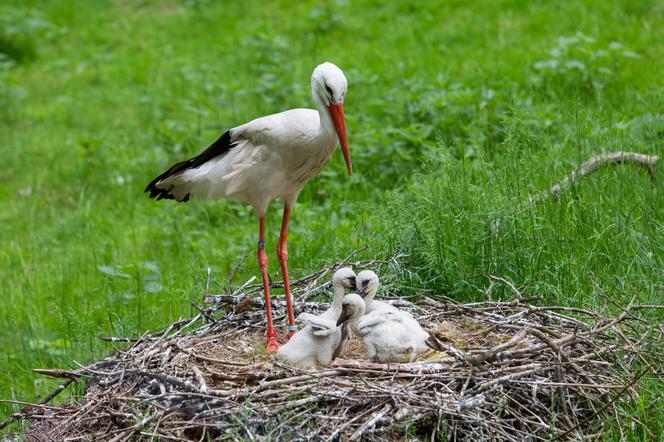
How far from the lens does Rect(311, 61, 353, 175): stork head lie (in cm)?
517

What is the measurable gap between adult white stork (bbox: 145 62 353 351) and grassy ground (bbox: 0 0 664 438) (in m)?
1.01

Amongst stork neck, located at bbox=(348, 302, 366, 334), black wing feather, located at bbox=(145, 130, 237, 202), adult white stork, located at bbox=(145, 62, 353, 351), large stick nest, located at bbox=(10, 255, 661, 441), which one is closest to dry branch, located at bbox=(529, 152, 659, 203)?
large stick nest, located at bbox=(10, 255, 661, 441)

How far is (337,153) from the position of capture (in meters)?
9.02

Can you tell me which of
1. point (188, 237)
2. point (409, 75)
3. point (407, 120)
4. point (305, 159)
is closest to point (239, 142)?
point (305, 159)

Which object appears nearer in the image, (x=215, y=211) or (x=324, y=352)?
(x=324, y=352)

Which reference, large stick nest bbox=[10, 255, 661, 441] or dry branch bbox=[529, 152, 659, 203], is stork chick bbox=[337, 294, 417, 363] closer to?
large stick nest bbox=[10, 255, 661, 441]

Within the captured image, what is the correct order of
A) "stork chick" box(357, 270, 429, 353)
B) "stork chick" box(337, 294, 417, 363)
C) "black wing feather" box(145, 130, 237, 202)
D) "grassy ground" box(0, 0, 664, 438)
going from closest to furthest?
"stork chick" box(337, 294, 417, 363) → "stork chick" box(357, 270, 429, 353) → "black wing feather" box(145, 130, 237, 202) → "grassy ground" box(0, 0, 664, 438)

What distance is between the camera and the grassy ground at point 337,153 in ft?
19.9

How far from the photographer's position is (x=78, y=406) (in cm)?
497

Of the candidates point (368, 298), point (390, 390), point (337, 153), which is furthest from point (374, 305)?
point (337, 153)

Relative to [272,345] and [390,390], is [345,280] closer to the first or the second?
[272,345]

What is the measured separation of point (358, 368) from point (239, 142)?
1.67m

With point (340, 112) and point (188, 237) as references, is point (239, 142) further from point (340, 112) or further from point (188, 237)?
point (188, 237)

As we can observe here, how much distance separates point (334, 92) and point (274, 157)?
593 mm
